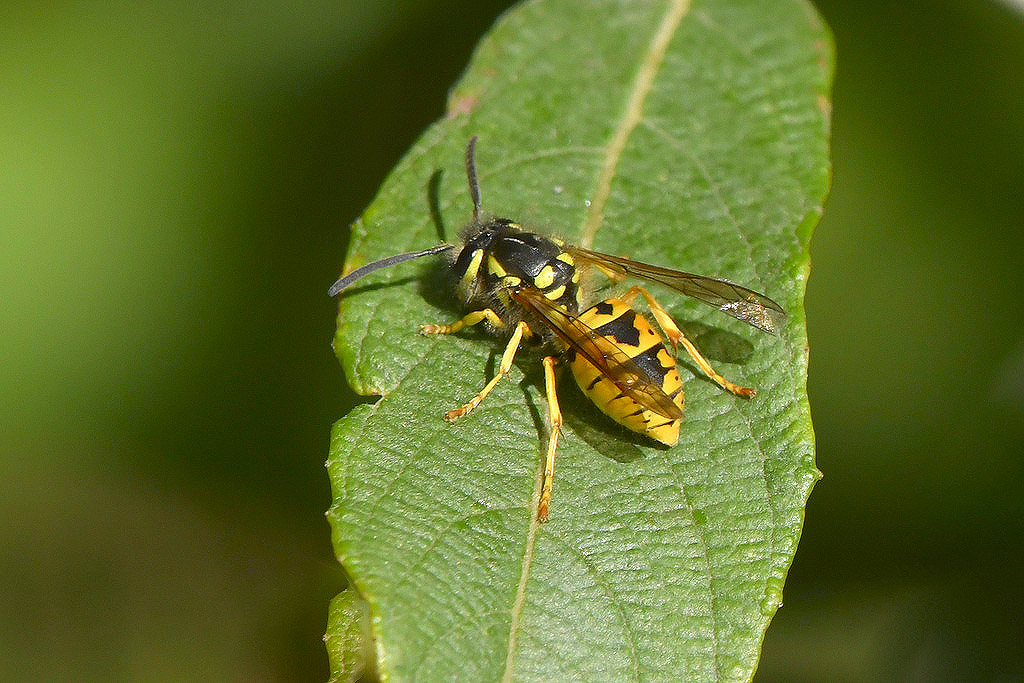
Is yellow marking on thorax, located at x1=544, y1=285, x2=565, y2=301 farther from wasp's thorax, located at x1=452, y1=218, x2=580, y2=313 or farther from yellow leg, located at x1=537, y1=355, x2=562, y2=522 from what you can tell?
yellow leg, located at x1=537, y1=355, x2=562, y2=522

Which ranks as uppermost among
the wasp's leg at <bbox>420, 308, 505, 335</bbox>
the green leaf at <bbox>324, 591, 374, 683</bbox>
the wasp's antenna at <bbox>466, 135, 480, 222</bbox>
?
the wasp's antenna at <bbox>466, 135, 480, 222</bbox>

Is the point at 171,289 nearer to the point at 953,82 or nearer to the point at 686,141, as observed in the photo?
the point at 686,141

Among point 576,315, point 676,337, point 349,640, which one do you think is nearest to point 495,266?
point 576,315

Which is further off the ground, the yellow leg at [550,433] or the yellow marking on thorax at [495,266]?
the yellow marking on thorax at [495,266]

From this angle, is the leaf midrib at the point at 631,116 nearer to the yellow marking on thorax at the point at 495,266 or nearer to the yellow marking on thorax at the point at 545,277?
the yellow marking on thorax at the point at 545,277

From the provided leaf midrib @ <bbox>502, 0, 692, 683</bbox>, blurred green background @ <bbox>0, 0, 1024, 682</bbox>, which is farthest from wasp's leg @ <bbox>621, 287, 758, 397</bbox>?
blurred green background @ <bbox>0, 0, 1024, 682</bbox>

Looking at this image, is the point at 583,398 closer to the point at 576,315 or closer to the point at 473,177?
the point at 576,315

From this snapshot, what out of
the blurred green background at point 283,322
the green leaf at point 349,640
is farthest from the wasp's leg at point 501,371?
the blurred green background at point 283,322
